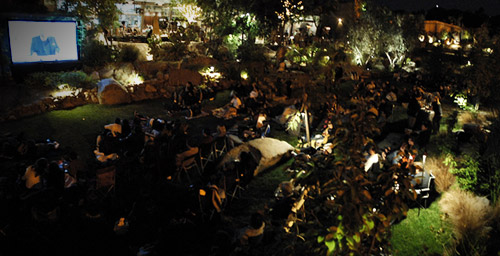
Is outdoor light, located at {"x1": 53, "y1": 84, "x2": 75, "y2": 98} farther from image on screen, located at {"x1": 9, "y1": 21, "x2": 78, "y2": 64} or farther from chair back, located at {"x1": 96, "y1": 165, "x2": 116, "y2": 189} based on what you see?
chair back, located at {"x1": 96, "y1": 165, "x2": 116, "y2": 189}

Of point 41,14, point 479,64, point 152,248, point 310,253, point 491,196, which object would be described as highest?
point 41,14

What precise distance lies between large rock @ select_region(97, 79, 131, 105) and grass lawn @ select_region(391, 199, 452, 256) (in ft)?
36.7

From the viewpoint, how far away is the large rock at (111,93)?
13133mm

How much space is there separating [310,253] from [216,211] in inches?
96.5

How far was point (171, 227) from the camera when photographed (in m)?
5.31

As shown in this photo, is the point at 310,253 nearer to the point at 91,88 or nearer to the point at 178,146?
the point at 178,146

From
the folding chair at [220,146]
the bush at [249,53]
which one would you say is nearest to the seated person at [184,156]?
the folding chair at [220,146]

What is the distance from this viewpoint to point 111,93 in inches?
521

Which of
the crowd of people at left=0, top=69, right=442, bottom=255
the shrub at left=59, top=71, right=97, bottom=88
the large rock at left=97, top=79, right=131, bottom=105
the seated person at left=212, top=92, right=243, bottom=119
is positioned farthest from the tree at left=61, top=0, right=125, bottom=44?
the crowd of people at left=0, top=69, right=442, bottom=255

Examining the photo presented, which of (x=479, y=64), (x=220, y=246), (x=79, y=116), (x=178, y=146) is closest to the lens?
(x=220, y=246)

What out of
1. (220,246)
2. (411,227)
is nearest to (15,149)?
(220,246)

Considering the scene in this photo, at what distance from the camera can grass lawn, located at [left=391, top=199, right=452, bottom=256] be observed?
18.2 ft

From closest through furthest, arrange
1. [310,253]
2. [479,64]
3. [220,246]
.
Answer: [310,253]
[220,246]
[479,64]

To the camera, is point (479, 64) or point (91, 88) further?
point (91, 88)
